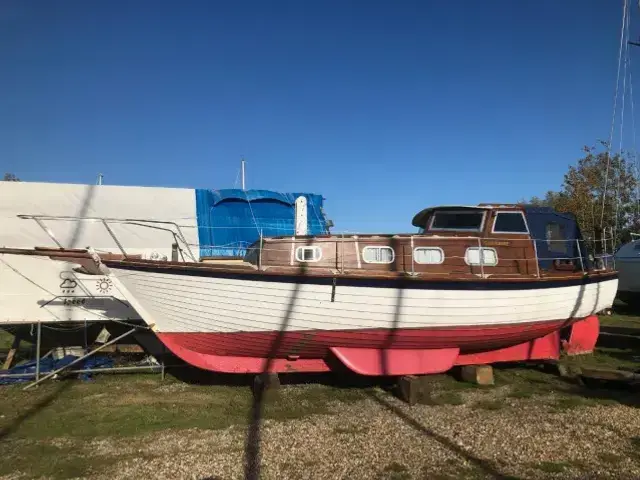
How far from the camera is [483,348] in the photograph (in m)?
9.24

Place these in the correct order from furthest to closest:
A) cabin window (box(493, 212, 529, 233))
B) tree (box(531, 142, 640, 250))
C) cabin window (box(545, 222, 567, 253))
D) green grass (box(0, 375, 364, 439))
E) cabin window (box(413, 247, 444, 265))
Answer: tree (box(531, 142, 640, 250)), cabin window (box(545, 222, 567, 253)), cabin window (box(493, 212, 529, 233)), cabin window (box(413, 247, 444, 265)), green grass (box(0, 375, 364, 439))

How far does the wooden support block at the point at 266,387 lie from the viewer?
810 centimetres

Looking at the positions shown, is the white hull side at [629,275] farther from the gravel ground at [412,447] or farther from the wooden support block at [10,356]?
the wooden support block at [10,356]

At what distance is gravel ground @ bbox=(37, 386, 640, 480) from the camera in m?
5.24

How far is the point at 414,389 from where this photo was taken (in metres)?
7.82

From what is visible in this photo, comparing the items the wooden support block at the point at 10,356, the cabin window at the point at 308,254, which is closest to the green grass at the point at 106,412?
the wooden support block at the point at 10,356

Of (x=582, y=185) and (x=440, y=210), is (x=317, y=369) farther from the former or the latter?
(x=582, y=185)

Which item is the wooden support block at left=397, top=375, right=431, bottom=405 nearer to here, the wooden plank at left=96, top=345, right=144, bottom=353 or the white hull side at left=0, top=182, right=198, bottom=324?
the white hull side at left=0, top=182, right=198, bottom=324

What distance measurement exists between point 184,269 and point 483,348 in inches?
226

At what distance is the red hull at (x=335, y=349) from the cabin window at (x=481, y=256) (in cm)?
119

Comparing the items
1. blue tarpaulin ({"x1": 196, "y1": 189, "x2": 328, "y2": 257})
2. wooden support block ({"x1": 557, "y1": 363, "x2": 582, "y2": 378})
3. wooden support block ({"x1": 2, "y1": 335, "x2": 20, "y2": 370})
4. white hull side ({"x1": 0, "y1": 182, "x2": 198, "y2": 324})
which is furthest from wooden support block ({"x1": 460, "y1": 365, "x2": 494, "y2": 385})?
wooden support block ({"x1": 2, "y1": 335, "x2": 20, "y2": 370})

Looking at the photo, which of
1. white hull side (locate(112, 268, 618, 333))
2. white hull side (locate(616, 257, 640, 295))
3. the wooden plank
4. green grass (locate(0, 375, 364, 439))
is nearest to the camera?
green grass (locate(0, 375, 364, 439))

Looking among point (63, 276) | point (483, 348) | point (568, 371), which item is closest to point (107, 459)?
point (63, 276)

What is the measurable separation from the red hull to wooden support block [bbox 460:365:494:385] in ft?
1.34
